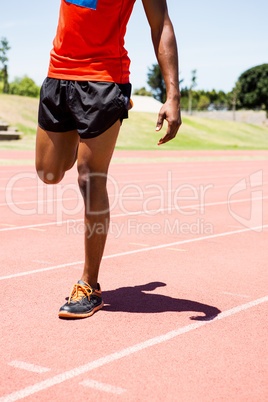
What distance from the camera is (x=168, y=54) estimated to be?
384 centimetres

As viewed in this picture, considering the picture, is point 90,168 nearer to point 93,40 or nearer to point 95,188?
point 95,188

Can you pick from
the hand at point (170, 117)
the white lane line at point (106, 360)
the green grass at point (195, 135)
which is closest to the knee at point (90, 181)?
the hand at point (170, 117)

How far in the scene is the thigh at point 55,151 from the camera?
4.05 meters

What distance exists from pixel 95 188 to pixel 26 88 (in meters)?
127

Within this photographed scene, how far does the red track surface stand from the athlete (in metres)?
0.38

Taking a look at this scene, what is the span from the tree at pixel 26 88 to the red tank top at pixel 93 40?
117712mm

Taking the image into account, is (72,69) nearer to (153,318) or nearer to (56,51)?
(56,51)

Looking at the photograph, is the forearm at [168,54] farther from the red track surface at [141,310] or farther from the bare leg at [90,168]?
the red track surface at [141,310]

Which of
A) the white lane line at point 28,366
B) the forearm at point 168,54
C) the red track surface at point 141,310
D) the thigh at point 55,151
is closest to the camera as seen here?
the red track surface at point 141,310

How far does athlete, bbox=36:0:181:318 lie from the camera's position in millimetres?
3830

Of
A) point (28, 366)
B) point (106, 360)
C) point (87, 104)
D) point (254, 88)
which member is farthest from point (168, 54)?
point (254, 88)

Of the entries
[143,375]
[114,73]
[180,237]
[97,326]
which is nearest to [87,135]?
[114,73]

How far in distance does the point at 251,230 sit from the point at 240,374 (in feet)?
16.1

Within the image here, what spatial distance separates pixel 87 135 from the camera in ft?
12.6
